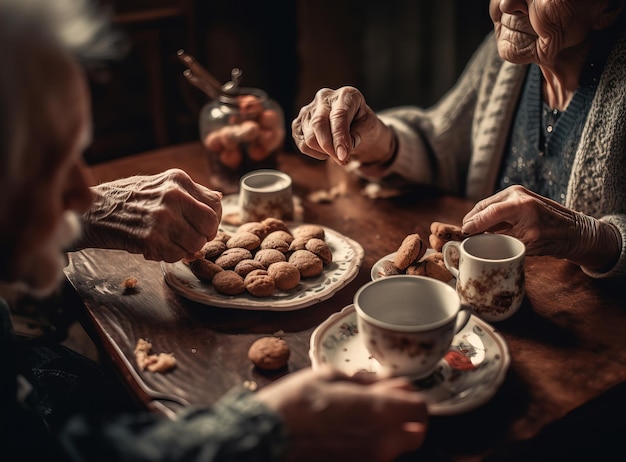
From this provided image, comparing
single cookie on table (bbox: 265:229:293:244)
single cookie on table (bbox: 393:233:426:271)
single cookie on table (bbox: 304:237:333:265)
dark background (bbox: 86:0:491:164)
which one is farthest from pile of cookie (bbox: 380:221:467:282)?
dark background (bbox: 86:0:491:164)

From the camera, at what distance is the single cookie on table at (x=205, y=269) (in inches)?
55.7

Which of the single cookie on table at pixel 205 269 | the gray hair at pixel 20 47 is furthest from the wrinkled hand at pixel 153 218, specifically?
the gray hair at pixel 20 47

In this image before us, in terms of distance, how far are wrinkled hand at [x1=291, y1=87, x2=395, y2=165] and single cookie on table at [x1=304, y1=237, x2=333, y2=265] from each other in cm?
19

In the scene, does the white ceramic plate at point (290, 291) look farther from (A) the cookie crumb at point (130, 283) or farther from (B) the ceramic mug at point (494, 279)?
(B) the ceramic mug at point (494, 279)

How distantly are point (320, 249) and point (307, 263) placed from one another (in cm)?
6

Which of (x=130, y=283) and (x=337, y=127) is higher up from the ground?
(x=337, y=127)

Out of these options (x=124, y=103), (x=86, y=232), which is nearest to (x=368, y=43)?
(x=124, y=103)

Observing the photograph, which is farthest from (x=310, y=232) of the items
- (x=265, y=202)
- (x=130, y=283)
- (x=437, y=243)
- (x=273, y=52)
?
(x=273, y=52)

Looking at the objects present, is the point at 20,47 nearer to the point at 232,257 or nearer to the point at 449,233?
the point at 232,257

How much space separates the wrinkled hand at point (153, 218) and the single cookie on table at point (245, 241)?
7 cm

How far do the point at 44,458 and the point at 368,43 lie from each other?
2.88m

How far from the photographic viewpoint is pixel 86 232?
4.77ft

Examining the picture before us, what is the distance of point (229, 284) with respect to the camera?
1362mm

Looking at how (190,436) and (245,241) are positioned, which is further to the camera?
(245,241)
